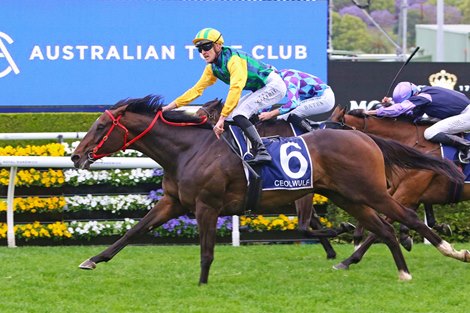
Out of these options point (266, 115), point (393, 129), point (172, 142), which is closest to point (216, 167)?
point (172, 142)

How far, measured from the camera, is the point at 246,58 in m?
7.08

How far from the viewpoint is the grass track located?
236 inches

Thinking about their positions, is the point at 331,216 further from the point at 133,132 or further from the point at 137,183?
the point at 133,132

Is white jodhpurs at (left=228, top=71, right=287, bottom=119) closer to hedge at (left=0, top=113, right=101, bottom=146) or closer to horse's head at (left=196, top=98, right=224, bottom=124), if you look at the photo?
horse's head at (left=196, top=98, right=224, bottom=124)

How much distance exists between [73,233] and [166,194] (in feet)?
7.64

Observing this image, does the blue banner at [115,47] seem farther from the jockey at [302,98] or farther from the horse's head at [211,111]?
the horse's head at [211,111]

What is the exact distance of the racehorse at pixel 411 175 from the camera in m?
8.09

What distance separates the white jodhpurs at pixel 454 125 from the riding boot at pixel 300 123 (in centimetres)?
104

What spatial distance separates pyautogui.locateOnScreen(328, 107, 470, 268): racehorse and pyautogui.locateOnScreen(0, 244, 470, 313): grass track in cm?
51

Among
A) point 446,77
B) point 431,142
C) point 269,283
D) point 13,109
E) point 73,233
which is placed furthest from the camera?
point 13,109

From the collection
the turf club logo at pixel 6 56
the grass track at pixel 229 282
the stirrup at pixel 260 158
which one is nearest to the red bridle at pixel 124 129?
the stirrup at pixel 260 158

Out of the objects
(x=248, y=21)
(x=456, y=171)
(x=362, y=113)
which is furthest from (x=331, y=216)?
(x=248, y=21)

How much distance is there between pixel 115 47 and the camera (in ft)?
41.3

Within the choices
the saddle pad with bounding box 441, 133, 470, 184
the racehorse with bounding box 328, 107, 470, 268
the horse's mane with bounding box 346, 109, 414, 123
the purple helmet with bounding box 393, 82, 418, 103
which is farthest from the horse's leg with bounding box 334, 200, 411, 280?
the purple helmet with bounding box 393, 82, 418, 103
